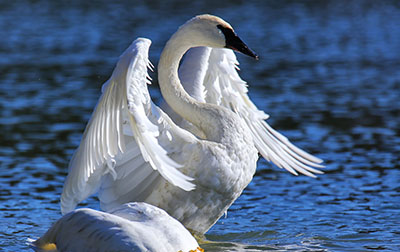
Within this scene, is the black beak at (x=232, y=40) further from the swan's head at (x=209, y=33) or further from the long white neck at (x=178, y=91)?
the long white neck at (x=178, y=91)

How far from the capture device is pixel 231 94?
25.6ft

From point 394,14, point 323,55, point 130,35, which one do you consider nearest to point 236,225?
point 323,55

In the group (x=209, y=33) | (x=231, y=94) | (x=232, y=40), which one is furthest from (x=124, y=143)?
(x=231, y=94)

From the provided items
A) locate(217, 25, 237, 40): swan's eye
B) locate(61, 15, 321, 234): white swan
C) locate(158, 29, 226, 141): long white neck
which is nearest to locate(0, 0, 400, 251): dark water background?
locate(61, 15, 321, 234): white swan

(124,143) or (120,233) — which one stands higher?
(124,143)

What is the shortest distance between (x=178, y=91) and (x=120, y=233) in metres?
1.66

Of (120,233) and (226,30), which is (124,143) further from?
(226,30)

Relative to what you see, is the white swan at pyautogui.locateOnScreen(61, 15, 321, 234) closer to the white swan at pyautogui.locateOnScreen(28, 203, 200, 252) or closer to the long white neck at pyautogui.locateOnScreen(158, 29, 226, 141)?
the long white neck at pyautogui.locateOnScreen(158, 29, 226, 141)

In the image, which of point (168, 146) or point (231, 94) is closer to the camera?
point (168, 146)

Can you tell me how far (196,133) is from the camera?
23.3ft

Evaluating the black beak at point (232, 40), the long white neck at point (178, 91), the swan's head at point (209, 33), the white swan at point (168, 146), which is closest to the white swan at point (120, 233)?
the white swan at point (168, 146)

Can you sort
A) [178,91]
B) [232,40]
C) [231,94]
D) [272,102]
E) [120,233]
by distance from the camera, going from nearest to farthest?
[120,233], [178,91], [232,40], [231,94], [272,102]

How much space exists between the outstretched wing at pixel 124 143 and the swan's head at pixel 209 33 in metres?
0.93

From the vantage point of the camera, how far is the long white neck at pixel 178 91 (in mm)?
6746
